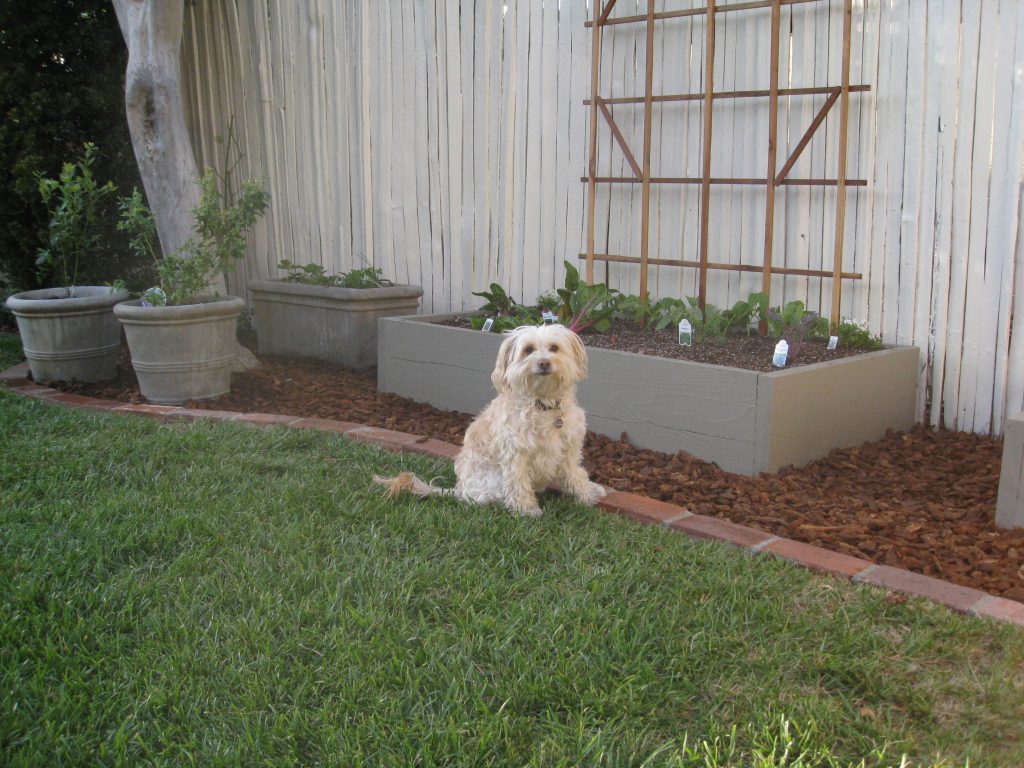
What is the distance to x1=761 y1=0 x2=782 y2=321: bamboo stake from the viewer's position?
5238mm

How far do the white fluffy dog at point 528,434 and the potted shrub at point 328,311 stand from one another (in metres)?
3.05

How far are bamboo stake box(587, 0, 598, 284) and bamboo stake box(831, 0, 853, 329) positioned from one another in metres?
1.53

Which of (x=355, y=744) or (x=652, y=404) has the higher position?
(x=652, y=404)

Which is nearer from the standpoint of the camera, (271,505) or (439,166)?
(271,505)

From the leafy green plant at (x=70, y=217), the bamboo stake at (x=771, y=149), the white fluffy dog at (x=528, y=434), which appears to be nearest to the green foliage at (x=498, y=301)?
the bamboo stake at (x=771, y=149)

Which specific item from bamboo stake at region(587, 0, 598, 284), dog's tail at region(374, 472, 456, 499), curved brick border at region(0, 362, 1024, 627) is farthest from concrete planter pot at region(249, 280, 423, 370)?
dog's tail at region(374, 472, 456, 499)

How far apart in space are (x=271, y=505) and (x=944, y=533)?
2.71 metres

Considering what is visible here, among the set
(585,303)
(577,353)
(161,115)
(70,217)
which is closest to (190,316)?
(70,217)

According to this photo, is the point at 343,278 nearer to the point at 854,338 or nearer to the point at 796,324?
the point at 796,324

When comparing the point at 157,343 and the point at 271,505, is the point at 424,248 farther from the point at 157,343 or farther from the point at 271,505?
the point at 271,505

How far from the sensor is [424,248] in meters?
7.70

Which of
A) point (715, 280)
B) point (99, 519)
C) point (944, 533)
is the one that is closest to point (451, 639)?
point (99, 519)

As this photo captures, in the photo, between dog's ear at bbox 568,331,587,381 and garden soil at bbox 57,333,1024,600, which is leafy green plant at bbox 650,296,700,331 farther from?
dog's ear at bbox 568,331,587,381

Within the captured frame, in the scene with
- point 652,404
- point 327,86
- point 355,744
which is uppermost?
point 327,86
